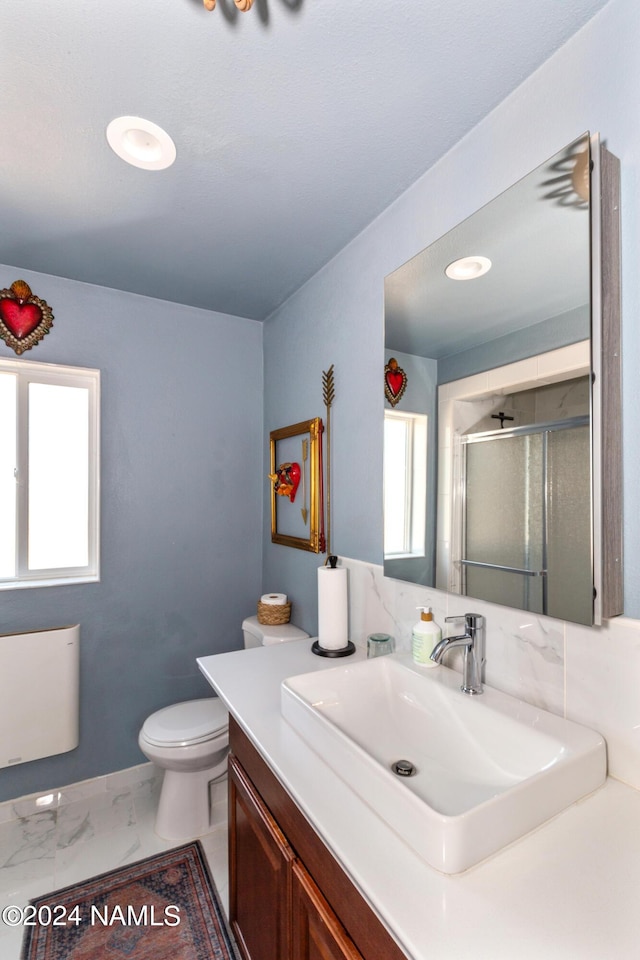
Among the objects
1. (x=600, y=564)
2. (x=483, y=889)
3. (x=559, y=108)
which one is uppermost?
(x=559, y=108)

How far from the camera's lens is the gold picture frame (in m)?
2.02

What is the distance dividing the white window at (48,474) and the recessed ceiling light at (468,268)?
1.66 meters

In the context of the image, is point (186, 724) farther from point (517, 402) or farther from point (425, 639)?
point (517, 402)

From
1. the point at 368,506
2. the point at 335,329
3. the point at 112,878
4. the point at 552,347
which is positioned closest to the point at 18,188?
the point at 335,329

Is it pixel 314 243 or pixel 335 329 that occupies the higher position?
pixel 314 243

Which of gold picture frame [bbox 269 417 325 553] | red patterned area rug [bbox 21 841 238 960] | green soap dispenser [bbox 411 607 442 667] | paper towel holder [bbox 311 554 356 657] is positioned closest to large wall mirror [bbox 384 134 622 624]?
green soap dispenser [bbox 411 607 442 667]

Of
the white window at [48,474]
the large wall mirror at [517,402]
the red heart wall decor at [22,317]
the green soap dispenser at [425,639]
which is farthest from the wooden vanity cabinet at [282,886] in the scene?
the red heart wall decor at [22,317]

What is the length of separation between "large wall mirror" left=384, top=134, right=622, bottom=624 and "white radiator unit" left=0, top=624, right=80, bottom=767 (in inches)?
59.0

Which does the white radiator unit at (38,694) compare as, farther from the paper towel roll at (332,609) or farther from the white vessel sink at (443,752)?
the white vessel sink at (443,752)

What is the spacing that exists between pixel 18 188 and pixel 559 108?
5.17ft

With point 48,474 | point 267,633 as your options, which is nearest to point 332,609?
point 267,633

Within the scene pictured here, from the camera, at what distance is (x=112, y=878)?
172cm

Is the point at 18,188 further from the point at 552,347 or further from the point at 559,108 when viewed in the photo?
the point at 552,347

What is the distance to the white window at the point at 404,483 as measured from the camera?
1446 millimetres
